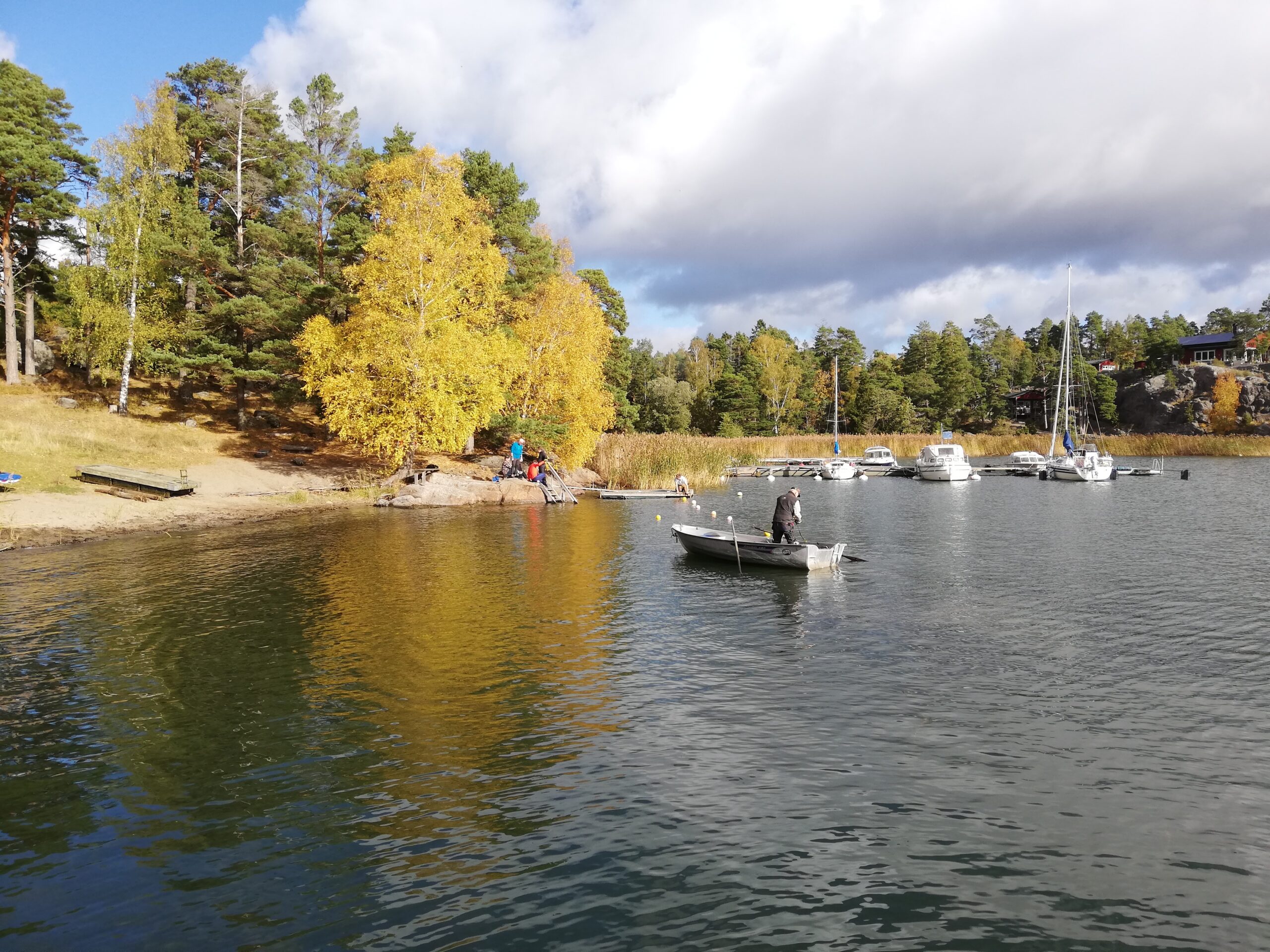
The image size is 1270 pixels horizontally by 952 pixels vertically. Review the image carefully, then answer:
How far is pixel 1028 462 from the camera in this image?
2852 inches

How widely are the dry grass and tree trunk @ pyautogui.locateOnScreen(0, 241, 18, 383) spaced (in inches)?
72.1

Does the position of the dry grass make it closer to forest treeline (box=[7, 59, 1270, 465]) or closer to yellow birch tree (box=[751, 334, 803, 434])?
forest treeline (box=[7, 59, 1270, 465])

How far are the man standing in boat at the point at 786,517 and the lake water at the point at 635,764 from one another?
3.25m

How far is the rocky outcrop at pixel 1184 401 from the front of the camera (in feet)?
366

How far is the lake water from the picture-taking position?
7359 mm

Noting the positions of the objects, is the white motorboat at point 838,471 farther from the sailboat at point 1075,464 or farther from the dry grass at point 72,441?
the dry grass at point 72,441

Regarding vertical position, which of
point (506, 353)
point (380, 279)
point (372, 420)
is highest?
point (380, 279)

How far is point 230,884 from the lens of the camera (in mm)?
7805

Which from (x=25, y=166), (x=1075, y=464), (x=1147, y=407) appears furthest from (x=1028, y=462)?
(x=25, y=166)

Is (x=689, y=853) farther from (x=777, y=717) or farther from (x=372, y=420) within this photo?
(x=372, y=420)

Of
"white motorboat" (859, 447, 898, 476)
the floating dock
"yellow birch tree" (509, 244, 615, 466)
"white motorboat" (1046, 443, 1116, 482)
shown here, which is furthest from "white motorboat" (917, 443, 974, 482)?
"yellow birch tree" (509, 244, 615, 466)

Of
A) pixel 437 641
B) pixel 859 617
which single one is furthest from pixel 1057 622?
pixel 437 641

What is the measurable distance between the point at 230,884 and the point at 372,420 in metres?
37.0

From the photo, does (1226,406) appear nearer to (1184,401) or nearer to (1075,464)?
(1184,401)
